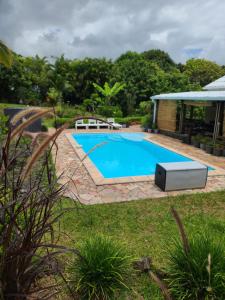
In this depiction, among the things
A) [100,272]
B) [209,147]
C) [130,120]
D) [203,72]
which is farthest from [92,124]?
[203,72]

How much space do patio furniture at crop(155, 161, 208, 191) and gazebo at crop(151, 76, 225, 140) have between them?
616 centimetres

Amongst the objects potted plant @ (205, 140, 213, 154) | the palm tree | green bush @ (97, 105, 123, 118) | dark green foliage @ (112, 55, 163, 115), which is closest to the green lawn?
the palm tree

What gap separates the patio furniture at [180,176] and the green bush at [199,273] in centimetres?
360

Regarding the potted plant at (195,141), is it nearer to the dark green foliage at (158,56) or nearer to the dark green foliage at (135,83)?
the dark green foliage at (135,83)

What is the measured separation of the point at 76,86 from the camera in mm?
27359

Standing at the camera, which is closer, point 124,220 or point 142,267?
point 142,267

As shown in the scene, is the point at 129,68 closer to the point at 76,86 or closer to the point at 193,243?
the point at 76,86

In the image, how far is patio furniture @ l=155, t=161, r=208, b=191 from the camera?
6393 mm

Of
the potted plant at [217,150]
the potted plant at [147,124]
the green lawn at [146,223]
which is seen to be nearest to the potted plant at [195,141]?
the potted plant at [217,150]

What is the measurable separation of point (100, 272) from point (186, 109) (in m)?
15.8

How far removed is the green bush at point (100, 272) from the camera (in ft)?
8.70

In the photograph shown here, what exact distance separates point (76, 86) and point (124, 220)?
24471 millimetres

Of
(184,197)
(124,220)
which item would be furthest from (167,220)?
(184,197)

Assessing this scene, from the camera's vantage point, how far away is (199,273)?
2586mm
